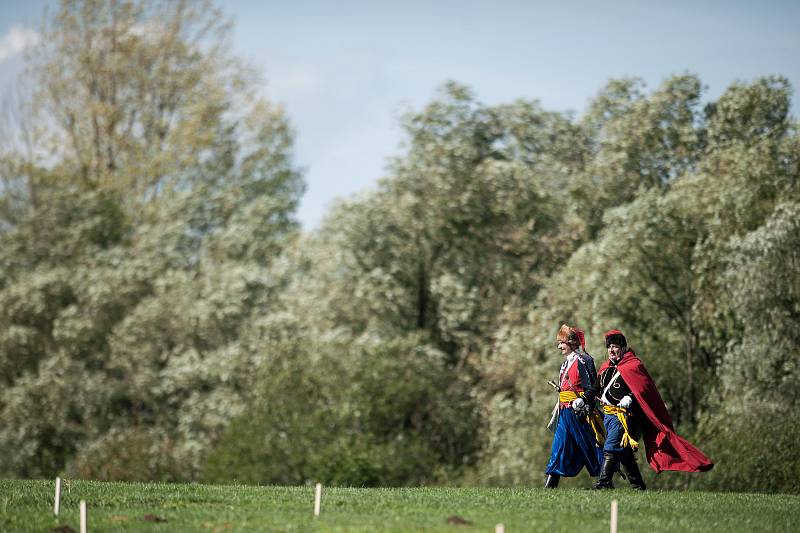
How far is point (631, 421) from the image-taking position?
54.6 ft

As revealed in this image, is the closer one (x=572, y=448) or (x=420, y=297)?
(x=572, y=448)

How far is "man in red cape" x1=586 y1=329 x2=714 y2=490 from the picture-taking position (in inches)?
653

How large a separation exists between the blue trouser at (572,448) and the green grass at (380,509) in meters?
0.59

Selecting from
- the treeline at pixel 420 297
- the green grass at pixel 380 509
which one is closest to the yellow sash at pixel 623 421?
the green grass at pixel 380 509

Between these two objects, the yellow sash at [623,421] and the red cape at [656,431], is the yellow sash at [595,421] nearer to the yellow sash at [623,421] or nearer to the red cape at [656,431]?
the yellow sash at [623,421]

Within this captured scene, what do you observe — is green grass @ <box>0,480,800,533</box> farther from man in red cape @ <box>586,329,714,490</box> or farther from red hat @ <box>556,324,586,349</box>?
red hat @ <box>556,324,586,349</box>

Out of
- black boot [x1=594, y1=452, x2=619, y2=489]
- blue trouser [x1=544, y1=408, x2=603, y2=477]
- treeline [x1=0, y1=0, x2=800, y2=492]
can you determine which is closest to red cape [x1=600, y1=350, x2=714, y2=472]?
black boot [x1=594, y1=452, x2=619, y2=489]

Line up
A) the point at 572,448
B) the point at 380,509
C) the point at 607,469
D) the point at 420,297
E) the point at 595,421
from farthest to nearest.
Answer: the point at 420,297 < the point at 595,421 < the point at 572,448 < the point at 607,469 < the point at 380,509

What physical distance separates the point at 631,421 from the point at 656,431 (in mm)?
485

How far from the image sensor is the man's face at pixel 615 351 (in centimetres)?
1681

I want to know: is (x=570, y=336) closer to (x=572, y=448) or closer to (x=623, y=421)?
(x=623, y=421)

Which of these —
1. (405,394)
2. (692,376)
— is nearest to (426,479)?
(405,394)

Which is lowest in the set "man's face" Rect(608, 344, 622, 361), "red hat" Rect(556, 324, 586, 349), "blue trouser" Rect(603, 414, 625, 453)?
"blue trouser" Rect(603, 414, 625, 453)

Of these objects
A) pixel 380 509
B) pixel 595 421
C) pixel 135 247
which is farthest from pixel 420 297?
pixel 380 509
